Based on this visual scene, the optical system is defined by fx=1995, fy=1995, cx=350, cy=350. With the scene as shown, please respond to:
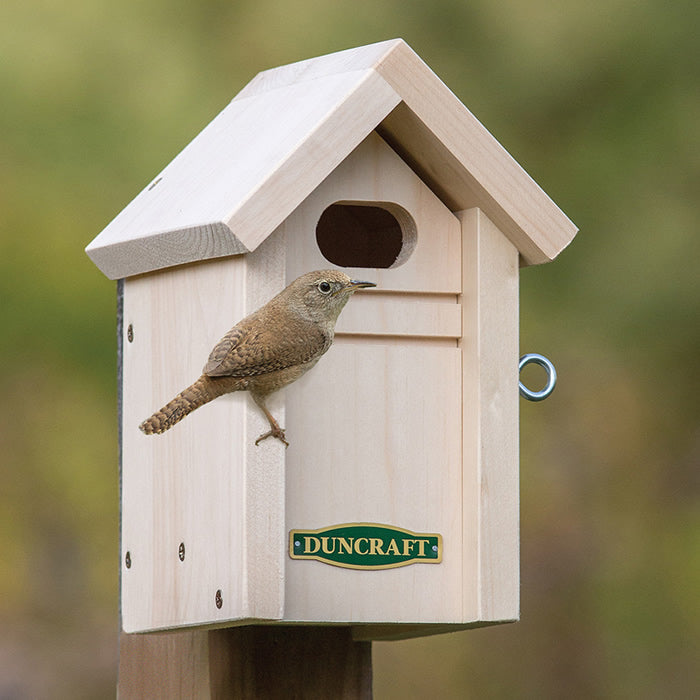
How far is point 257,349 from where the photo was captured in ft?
12.5

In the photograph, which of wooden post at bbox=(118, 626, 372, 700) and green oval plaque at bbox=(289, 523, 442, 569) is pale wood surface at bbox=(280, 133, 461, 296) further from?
wooden post at bbox=(118, 626, 372, 700)

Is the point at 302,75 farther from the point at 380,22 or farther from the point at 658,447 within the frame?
the point at 658,447

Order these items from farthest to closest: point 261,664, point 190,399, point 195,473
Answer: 1. point 261,664
2. point 195,473
3. point 190,399

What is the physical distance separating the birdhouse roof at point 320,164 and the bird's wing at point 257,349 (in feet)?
0.54

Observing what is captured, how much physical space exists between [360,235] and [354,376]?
0.63m

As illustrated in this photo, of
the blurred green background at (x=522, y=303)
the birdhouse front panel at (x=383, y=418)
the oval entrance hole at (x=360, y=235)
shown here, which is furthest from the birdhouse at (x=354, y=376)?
the blurred green background at (x=522, y=303)

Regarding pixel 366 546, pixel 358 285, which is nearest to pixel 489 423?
pixel 366 546

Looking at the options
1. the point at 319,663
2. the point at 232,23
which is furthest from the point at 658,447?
the point at 319,663

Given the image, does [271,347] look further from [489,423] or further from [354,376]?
[489,423]

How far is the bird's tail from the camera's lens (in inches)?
149

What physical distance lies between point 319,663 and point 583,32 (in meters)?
4.39

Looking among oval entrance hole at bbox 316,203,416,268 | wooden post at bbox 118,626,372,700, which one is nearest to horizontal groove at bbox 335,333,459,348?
oval entrance hole at bbox 316,203,416,268

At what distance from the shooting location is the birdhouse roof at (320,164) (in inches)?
153

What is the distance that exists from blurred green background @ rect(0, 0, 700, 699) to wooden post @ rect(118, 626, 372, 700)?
3.04 m
